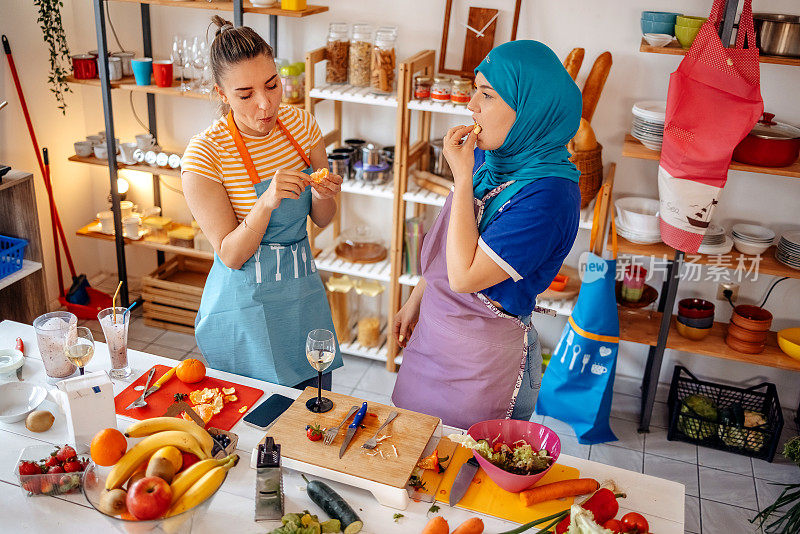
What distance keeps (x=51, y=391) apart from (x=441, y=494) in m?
1.07

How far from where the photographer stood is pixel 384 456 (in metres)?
1.60

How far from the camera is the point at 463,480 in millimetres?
1619

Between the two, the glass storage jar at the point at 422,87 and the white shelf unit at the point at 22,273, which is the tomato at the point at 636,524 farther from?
the white shelf unit at the point at 22,273

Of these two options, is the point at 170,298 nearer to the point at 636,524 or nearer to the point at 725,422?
the point at 725,422

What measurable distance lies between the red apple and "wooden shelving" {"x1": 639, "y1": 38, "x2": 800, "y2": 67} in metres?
2.33

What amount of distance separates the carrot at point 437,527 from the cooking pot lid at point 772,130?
84.2 inches

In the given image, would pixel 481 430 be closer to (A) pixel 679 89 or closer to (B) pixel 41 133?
(A) pixel 679 89

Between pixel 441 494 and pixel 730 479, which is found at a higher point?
pixel 441 494

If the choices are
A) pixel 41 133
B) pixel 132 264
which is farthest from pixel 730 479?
pixel 41 133

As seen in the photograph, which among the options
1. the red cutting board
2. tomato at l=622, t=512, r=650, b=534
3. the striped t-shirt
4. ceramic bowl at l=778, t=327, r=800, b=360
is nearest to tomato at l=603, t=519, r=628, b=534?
tomato at l=622, t=512, r=650, b=534

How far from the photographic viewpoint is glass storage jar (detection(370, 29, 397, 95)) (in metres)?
3.32

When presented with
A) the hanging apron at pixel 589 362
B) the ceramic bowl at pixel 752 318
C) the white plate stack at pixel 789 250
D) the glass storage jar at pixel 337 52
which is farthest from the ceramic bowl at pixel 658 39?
the glass storage jar at pixel 337 52

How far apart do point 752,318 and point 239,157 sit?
7.88 ft

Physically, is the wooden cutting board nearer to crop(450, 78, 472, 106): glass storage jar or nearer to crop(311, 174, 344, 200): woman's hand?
crop(311, 174, 344, 200): woman's hand
